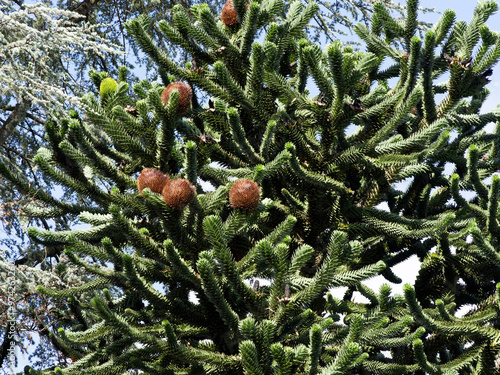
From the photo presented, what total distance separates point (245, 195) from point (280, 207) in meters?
0.81

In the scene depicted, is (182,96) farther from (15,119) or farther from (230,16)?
(15,119)

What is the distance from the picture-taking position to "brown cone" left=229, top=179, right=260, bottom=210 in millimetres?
3178

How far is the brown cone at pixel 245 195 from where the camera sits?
10.4 feet

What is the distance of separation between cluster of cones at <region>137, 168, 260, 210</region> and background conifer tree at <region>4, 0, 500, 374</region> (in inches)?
0.5

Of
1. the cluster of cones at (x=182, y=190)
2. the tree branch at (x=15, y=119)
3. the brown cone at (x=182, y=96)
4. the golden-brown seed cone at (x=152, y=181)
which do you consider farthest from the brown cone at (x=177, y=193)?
the tree branch at (x=15, y=119)

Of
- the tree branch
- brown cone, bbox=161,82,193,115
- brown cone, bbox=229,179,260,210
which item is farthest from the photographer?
the tree branch

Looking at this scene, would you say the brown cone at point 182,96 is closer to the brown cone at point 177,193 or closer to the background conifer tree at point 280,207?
the background conifer tree at point 280,207

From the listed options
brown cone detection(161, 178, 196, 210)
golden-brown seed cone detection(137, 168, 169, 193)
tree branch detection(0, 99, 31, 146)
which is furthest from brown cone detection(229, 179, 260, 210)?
tree branch detection(0, 99, 31, 146)

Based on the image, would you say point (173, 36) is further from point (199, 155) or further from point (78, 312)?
point (78, 312)

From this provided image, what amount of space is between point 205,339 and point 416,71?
2.27 meters

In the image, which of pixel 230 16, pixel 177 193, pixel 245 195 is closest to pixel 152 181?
pixel 177 193

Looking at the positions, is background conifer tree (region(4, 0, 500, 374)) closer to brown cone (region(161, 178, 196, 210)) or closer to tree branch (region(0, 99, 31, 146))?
brown cone (region(161, 178, 196, 210))

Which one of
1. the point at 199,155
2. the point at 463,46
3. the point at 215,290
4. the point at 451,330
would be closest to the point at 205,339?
the point at 215,290

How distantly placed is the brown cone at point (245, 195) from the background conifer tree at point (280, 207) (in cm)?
1
